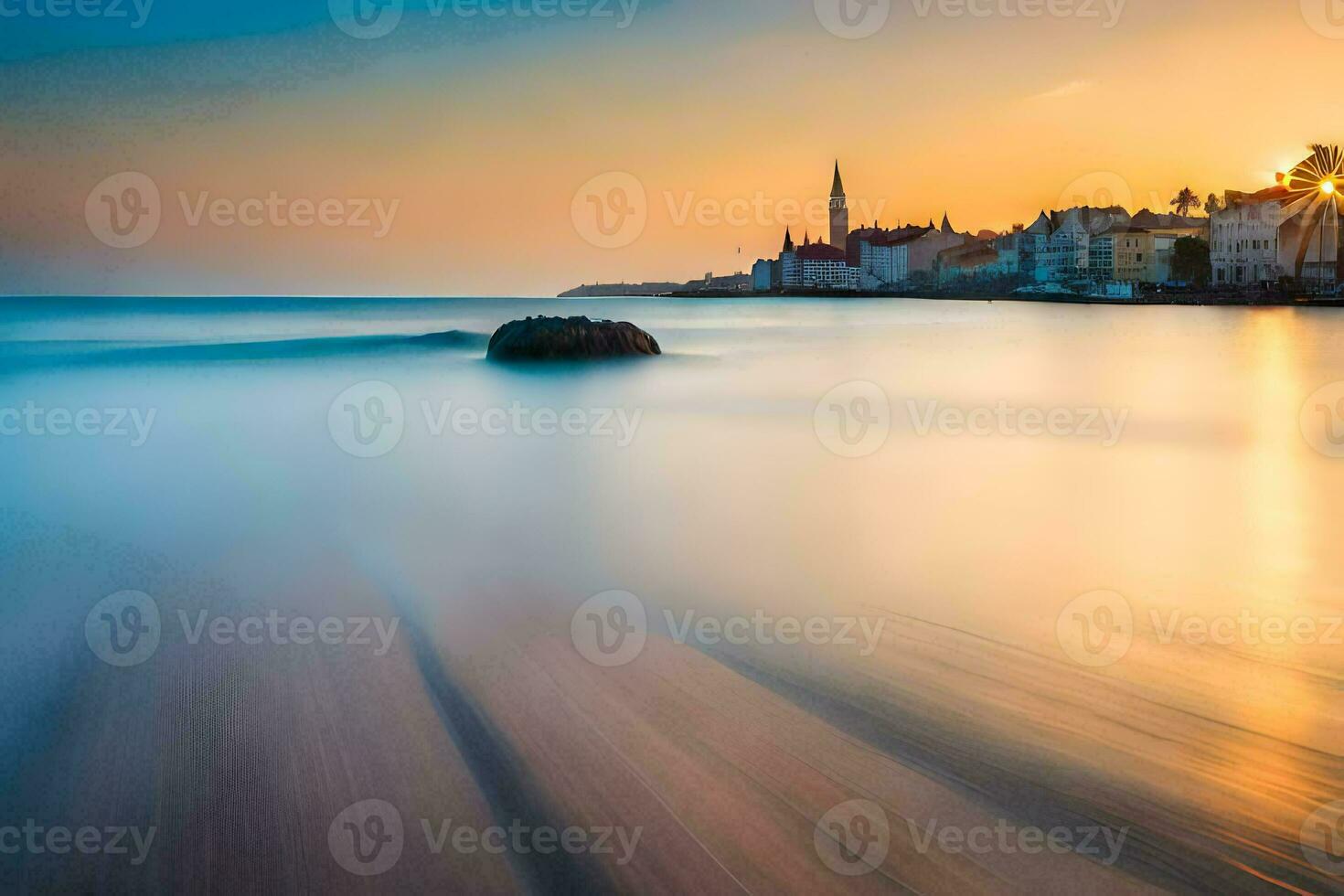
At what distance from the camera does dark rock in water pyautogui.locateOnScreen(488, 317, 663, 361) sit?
18094 mm

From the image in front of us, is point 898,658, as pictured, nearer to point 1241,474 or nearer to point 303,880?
point 303,880

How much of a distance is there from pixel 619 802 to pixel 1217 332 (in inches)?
1409

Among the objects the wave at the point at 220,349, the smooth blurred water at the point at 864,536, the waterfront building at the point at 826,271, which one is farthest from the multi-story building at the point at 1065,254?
the smooth blurred water at the point at 864,536

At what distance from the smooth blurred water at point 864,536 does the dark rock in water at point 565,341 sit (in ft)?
14.2

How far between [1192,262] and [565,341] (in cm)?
8902

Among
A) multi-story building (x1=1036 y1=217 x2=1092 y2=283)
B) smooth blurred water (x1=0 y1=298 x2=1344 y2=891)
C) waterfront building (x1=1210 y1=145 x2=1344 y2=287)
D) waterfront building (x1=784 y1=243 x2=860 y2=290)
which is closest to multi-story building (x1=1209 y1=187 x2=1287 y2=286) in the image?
waterfront building (x1=1210 y1=145 x2=1344 y2=287)

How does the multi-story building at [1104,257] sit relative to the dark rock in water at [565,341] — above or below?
above

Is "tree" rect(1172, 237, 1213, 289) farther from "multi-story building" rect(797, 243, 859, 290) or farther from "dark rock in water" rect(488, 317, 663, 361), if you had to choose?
"dark rock in water" rect(488, 317, 663, 361)

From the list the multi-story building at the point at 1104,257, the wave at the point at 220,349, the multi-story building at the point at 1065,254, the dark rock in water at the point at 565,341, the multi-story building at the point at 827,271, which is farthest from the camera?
the multi-story building at the point at 827,271

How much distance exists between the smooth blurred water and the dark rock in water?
4.32 meters

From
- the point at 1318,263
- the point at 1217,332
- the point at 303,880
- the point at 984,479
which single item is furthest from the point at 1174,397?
the point at 1318,263

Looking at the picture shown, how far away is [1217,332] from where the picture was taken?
30922 mm

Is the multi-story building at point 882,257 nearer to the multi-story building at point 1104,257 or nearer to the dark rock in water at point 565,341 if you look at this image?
the multi-story building at point 1104,257

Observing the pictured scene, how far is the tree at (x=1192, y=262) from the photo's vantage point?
8219cm
